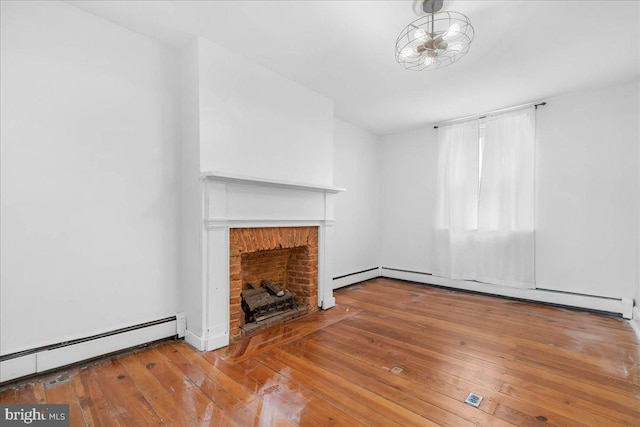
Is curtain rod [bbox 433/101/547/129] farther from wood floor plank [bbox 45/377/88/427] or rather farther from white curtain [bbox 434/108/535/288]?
wood floor plank [bbox 45/377/88/427]

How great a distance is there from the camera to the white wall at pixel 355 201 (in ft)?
15.1

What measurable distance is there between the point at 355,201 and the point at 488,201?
75.9 inches

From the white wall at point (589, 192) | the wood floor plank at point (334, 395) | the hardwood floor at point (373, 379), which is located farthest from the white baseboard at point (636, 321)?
the wood floor plank at point (334, 395)

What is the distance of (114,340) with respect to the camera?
2.31m

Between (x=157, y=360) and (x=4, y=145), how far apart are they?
178 cm

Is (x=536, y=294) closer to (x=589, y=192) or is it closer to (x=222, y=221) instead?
(x=589, y=192)

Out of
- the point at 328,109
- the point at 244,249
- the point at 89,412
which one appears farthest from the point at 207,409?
the point at 328,109

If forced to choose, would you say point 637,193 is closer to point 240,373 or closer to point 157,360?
point 240,373

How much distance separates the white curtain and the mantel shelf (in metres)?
→ 2.16

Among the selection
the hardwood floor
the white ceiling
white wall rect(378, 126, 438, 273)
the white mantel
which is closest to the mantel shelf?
the white mantel

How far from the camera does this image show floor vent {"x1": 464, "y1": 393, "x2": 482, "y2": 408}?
176 cm

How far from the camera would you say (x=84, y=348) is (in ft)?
7.15

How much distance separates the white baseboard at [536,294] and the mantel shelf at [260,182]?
8.16 ft

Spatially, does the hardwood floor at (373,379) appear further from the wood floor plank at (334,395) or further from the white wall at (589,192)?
the white wall at (589,192)
